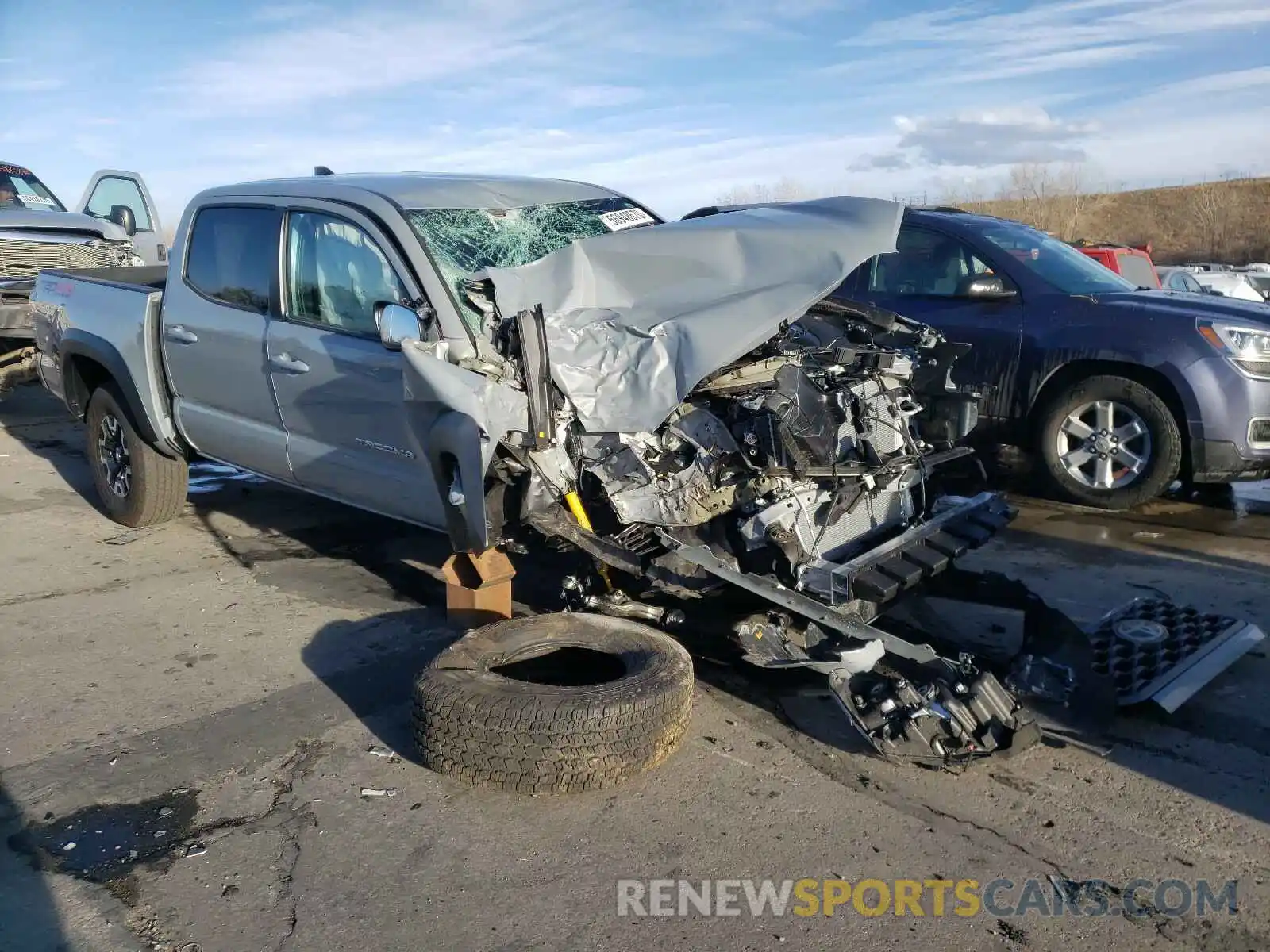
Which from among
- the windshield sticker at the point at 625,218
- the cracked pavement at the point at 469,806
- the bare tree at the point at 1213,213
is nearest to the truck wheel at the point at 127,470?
the cracked pavement at the point at 469,806

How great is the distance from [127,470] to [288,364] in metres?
2.11

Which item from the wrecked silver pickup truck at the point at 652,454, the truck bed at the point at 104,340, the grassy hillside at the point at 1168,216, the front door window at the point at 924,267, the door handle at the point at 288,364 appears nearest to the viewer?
the wrecked silver pickup truck at the point at 652,454

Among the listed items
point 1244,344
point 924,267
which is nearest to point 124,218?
point 924,267

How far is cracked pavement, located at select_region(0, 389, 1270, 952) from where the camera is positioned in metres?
2.67

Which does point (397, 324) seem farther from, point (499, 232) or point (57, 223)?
point (57, 223)

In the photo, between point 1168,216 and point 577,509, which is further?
point 1168,216

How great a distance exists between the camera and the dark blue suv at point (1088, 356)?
6.05 metres

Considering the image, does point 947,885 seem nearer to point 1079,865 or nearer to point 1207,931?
point 1079,865

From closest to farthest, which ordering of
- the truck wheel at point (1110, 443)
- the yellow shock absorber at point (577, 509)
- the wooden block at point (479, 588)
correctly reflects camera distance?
1. the yellow shock absorber at point (577, 509)
2. the wooden block at point (479, 588)
3. the truck wheel at point (1110, 443)

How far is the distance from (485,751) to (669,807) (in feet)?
1.97

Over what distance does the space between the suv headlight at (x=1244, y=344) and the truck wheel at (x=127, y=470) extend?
615 cm

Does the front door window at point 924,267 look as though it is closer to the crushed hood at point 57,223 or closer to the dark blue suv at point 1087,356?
the dark blue suv at point 1087,356

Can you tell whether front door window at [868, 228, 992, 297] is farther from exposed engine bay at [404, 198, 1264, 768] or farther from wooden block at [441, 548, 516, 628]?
wooden block at [441, 548, 516, 628]

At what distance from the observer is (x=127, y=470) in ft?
20.4
